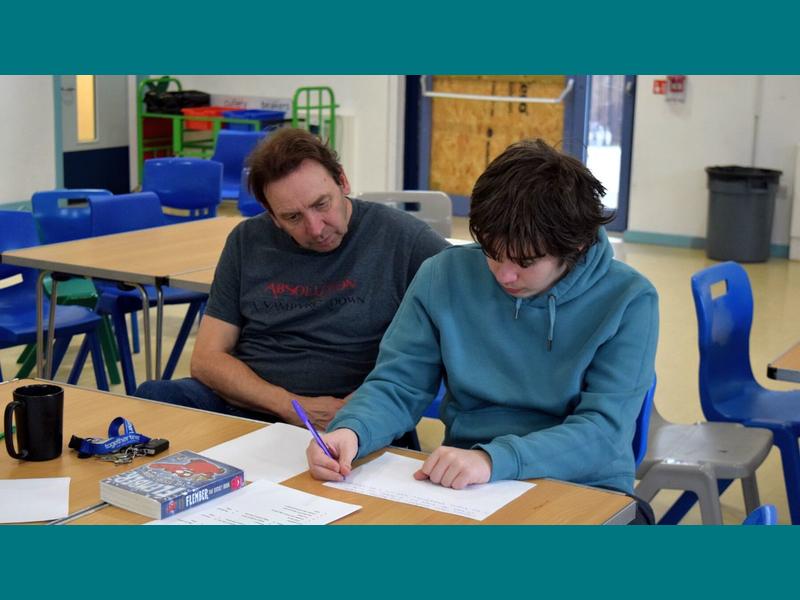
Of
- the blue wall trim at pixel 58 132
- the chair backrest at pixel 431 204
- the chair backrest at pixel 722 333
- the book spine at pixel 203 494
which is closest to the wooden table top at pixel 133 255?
the chair backrest at pixel 431 204

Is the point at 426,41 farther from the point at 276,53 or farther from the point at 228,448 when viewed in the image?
the point at 228,448

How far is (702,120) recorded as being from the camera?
7.77 meters

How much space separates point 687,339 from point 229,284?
3.44m

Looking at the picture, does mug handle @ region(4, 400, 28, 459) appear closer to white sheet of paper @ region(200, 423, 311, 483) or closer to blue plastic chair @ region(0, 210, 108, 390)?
white sheet of paper @ region(200, 423, 311, 483)

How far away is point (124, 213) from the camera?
452 cm

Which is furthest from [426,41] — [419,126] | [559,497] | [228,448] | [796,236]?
[419,126]

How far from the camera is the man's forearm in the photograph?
7.80ft

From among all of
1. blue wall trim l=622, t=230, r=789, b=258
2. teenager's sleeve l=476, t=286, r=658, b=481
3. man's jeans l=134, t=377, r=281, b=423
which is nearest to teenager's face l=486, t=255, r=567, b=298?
teenager's sleeve l=476, t=286, r=658, b=481

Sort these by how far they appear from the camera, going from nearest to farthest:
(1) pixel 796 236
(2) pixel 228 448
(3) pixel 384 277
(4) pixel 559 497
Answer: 1. (4) pixel 559 497
2. (2) pixel 228 448
3. (3) pixel 384 277
4. (1) pixel 796 236

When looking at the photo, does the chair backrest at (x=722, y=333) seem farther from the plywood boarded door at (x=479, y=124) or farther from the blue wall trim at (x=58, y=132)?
the blue wall trim at (x=58, y=132)

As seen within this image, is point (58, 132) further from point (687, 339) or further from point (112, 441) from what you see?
point (112, 441)

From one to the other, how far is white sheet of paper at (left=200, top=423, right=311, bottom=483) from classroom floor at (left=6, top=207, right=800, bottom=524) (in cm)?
172

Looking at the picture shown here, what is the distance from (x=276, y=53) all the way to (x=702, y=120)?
791 cm

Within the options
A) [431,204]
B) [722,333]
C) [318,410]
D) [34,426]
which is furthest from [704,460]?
[431,204]
